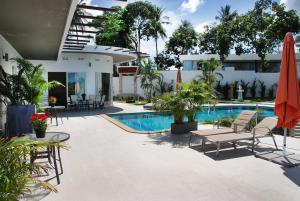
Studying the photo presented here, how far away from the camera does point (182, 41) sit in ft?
139

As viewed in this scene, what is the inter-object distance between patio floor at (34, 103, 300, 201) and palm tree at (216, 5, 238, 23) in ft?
136

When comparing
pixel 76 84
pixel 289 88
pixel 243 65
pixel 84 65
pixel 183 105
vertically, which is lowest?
pixel 183 105

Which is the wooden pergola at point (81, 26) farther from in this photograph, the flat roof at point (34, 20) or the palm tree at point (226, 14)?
the palm tree at point (226, 14)

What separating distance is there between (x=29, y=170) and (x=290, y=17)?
33.8m

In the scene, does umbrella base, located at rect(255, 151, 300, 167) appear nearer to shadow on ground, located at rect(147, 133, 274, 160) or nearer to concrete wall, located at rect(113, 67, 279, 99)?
shadow on ground, located at rect(147, 133, 274, 160)

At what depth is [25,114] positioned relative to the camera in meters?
9.07

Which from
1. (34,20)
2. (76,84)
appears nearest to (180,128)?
(34,20)

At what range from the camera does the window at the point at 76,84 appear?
62.2 ft

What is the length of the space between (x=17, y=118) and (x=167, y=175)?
6.01m

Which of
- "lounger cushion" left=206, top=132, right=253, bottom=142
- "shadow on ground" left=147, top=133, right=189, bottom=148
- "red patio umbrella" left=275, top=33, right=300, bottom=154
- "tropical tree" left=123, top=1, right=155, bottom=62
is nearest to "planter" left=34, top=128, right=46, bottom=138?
"shadow on ground" left=147, top=133, right=189, bottom=148

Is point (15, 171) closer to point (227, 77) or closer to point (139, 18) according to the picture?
point (227, 77)

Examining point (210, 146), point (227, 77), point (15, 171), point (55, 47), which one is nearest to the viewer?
point (15, 171)

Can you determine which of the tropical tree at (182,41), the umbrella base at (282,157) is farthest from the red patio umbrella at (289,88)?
the tropical tree at (182,41)

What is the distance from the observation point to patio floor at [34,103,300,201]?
14.8ft
